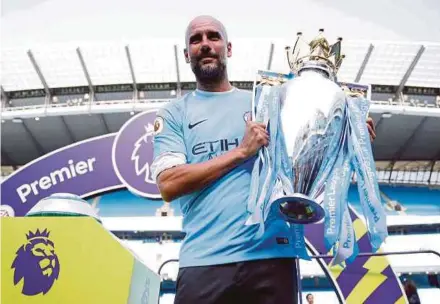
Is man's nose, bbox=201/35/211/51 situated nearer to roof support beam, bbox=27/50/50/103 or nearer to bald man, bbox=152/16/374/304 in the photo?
bald man, bbox=152/16/374/304

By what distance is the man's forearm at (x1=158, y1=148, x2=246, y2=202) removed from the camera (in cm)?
90

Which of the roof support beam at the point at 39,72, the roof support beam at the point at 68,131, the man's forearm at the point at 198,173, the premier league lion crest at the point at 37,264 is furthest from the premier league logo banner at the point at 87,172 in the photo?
the roof support beam at the point at 39,72

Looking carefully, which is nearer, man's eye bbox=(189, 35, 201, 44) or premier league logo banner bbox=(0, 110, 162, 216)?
man's eye bbox=(189, 35, 201, 44)

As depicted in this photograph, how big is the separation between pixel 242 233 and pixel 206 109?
294 millimetres

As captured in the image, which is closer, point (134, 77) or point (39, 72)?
point (39, 72)

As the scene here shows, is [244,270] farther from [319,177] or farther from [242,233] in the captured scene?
[319,177]

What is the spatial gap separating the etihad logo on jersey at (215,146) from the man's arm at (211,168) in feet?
0.22

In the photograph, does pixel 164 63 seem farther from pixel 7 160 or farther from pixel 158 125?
A: pixel 158 125

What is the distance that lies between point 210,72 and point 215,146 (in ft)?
0.58

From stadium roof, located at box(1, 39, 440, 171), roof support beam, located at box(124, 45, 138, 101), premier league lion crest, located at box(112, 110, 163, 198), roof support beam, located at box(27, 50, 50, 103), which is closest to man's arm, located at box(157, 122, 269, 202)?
premier league lion crest, located at box(112, 110, 163, 198)

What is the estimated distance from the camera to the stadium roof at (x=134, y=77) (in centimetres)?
1341

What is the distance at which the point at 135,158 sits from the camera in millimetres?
4961

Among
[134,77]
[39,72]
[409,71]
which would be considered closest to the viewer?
[39,72]

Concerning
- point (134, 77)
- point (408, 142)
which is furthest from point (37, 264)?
point (408, 142)
